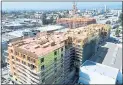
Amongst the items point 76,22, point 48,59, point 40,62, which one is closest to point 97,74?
point 48,59

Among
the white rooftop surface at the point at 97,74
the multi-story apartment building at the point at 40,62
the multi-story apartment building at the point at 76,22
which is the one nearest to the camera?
the multi-story apartment building at the point at 40,62

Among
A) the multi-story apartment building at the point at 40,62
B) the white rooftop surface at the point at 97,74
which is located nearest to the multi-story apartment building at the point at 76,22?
the white rooftop surface at the point at 97,74

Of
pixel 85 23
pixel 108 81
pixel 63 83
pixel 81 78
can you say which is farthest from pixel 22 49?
pixel 85 23

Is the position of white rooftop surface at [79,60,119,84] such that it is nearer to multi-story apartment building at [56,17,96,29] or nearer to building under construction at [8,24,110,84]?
building under construction at [8,24,110,84]

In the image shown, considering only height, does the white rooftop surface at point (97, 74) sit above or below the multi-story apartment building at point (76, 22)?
below

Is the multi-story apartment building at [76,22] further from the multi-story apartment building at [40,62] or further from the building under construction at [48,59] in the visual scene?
the multi-story apartment building at [40,62]

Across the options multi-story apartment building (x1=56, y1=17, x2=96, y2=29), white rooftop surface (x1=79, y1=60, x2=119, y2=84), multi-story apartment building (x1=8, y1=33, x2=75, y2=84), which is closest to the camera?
multi-story apartment building (x1=8, y1=33, x2=75, y2=84)

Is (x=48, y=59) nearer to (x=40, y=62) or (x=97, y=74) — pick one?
(x=40, y=62)

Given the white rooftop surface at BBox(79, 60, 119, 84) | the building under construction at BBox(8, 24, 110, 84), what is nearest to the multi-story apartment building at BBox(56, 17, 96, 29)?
the building under construction at BBox(8, 24, 110, 84)
